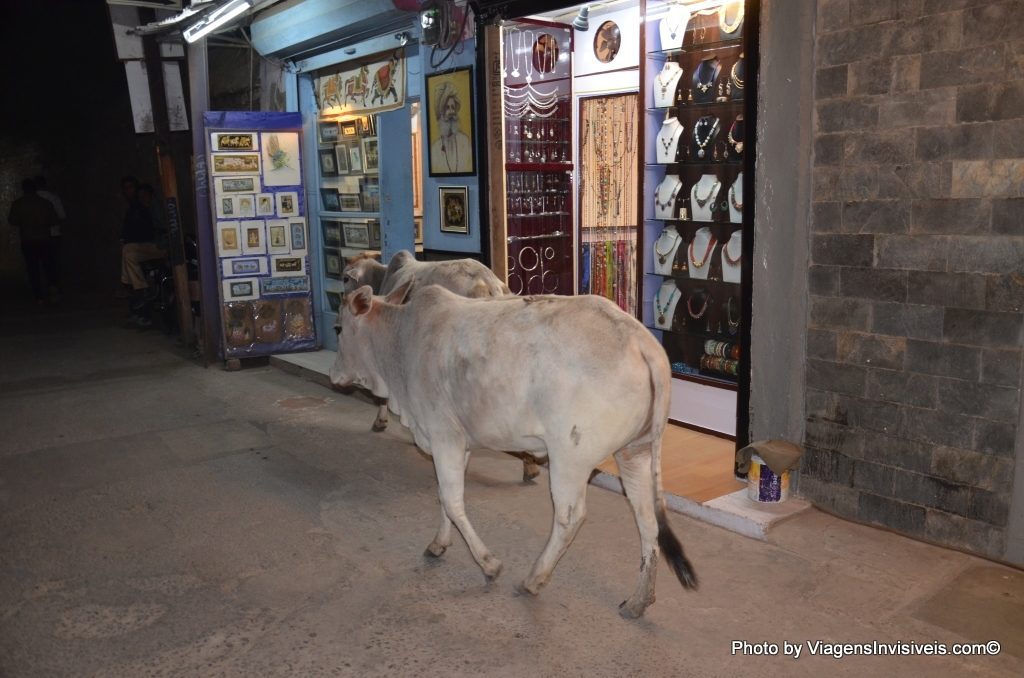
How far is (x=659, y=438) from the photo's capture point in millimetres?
3535

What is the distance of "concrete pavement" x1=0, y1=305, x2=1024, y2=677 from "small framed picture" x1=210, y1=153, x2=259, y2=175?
3.14m

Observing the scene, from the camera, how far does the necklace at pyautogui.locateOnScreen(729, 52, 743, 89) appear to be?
562 cm

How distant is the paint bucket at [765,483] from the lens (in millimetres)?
4535

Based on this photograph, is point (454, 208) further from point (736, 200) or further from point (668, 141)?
point (736, 200)

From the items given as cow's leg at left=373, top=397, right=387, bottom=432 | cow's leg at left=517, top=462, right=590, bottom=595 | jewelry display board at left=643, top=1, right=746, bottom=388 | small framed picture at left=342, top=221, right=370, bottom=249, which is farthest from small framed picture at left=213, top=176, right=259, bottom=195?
cow's leg at left=517, top=462, right=590, bottom=595

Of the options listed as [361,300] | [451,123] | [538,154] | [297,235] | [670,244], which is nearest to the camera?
[361,300]

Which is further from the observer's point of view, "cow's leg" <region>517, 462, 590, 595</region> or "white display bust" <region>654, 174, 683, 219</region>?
"white display bust" <region>654, 174, 683, 219</region>

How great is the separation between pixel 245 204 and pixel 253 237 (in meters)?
0.32

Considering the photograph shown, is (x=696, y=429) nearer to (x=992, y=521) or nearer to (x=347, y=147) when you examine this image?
(x=992, y=521)

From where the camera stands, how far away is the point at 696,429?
5.99 m

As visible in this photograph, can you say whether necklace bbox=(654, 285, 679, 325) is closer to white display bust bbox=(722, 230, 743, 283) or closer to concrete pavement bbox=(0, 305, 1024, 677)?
white display bust bbox=(722, 230, 743, 283)

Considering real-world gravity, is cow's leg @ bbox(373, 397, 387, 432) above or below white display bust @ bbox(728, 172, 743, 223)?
below

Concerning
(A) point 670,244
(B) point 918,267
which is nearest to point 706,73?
(A) point 670,244

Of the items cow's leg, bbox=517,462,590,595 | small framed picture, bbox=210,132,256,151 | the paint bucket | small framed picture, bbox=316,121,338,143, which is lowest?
the paint bucket
